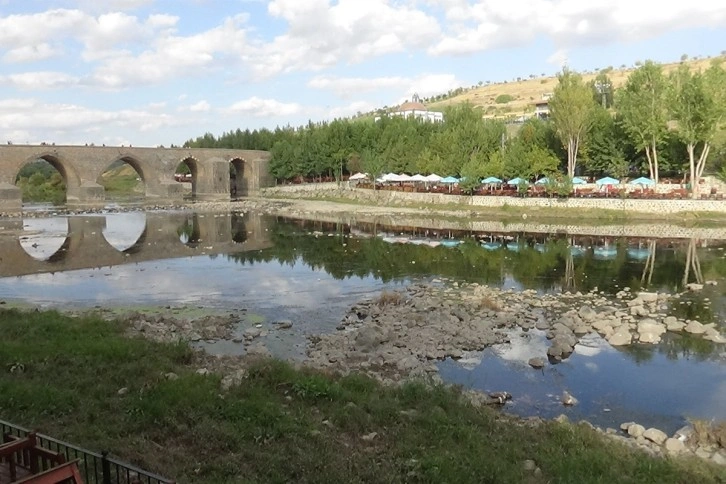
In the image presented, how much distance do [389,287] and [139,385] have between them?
14.0m

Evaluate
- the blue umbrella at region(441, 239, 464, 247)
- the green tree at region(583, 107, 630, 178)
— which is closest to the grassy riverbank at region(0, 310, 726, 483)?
the blue umbrella at region(441, 239, 464, 247)

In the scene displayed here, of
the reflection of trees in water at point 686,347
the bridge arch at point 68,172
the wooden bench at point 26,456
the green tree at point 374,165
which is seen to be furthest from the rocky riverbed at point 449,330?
the bridge arch at point 68,172

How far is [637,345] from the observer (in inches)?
631

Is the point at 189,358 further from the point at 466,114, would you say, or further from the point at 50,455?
the point at 466,114

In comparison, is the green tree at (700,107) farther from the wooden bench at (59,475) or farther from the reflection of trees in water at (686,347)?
the wooden bench at (59,475)

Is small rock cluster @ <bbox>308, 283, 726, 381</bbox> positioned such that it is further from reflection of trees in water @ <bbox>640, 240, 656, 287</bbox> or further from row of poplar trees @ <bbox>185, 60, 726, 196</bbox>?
row of poplar trees @ <bbox>185, 60, 726, 196</bbox>

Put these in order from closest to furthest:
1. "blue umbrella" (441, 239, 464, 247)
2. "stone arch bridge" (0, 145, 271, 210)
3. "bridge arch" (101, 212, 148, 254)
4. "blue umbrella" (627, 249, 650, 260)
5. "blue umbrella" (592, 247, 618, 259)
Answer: "blue umbrella" (627, 249, 650, 260), "blue umbrella" (592, 247, 618, 259), "blue umbrella" (441, 239, 464, 247), "bridge arch" (101, 212, 148, 254), "stone arch bridge" (0, 145, 271, 210)

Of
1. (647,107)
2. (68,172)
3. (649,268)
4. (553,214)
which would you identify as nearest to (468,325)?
(649,268)

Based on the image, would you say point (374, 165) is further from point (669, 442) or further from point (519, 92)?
point (519, 92)

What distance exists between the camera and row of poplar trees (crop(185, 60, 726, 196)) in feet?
143

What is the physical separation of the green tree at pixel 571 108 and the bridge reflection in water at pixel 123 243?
81.9 ft

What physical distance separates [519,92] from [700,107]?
107379 mm

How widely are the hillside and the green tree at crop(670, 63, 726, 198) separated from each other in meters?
65.3

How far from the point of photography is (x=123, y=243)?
3669 cm
